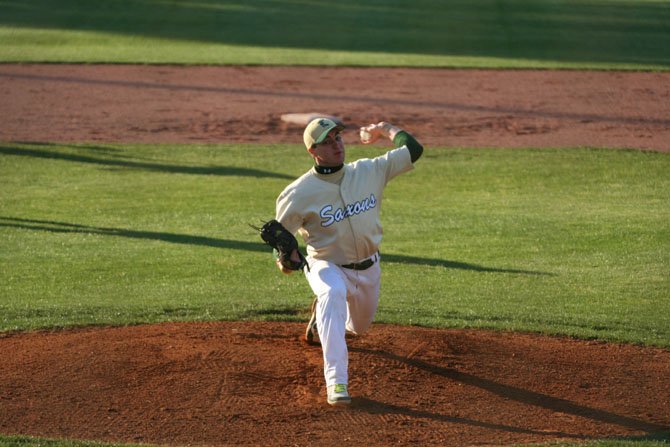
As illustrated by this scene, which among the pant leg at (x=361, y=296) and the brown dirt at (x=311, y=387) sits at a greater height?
the pant leg at (x=361, y=296)

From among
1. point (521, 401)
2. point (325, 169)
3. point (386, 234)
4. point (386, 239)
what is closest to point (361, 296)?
point (325, 169)

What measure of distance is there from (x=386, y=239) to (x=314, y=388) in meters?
5.13

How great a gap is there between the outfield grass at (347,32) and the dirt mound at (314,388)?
1625 cm

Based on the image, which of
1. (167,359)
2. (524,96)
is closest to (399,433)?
(167,359)

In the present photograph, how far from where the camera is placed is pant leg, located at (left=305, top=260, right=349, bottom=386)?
6035 millimetres

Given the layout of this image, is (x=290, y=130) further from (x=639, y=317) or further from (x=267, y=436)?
(x=267, y=436)

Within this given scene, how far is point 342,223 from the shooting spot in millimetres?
6516

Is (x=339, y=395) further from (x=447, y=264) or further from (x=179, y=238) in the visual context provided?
(x=179, y=238)

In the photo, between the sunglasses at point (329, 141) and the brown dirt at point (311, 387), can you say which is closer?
the brown dirt at point (311, 387)

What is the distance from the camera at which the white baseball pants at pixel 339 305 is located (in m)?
6.06

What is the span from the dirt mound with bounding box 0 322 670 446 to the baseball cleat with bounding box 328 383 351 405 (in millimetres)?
74

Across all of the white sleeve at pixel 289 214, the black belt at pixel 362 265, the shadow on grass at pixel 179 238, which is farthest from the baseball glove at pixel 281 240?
the shadow on grass at pixel 179 238

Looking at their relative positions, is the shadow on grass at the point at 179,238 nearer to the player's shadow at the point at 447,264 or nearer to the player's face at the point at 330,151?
the player's shadow at the point at 447,264

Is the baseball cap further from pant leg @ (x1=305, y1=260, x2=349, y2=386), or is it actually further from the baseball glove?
pant leg @ (x1=305, y1=260, x2=349, y2=386)
